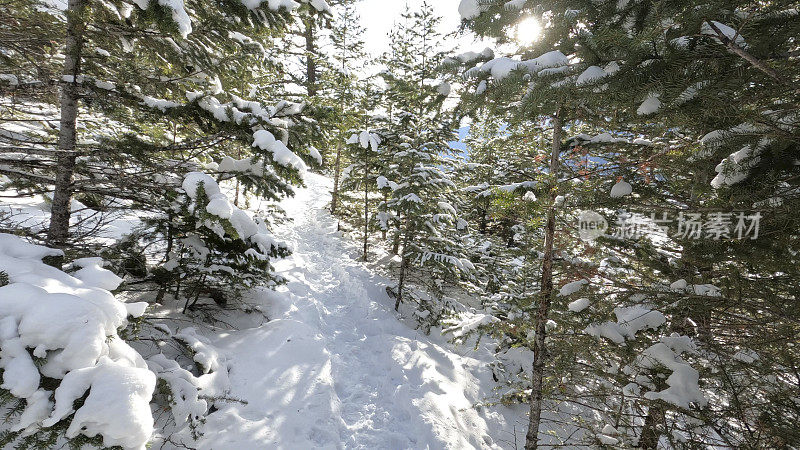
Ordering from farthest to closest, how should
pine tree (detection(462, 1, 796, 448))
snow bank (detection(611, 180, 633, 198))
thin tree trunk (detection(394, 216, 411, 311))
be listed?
1. thin tree trunk (detection(394, 216, 411, 311))
2. snow bank (detection(611, 180, 633, 198))
3. pine tree (detection(462, 1, 796, 448))

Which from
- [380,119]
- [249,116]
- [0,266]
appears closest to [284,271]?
[380,119]

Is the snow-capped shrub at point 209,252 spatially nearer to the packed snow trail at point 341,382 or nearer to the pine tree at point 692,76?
the packed snow trail at point 341,382

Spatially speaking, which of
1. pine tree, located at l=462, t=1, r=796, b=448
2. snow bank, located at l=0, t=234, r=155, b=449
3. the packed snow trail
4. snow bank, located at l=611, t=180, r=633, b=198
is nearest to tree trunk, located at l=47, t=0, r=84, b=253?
snow bank, located at l=0, t=234, r=155, b=449

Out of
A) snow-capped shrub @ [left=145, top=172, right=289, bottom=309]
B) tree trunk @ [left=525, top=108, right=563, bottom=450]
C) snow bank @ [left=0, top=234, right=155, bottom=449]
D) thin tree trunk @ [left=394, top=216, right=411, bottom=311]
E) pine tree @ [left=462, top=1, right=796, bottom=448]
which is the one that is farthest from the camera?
thin tree trunk @ [left=394, top=216, right=411, bottom=311]

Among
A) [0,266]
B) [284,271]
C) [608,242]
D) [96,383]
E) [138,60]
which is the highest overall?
[138,60]

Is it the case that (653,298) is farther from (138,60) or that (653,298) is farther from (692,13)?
(138,60)

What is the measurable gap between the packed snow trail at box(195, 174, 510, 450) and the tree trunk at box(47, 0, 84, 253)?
318 centimetres

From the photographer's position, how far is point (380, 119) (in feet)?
39.1

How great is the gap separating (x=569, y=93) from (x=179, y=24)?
4290 mm

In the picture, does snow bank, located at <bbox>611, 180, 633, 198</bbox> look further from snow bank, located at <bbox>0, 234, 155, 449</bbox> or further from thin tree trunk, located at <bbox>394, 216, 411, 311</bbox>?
thin tree trunk, located at <bbox>394, 216, 411, 311</bbox>

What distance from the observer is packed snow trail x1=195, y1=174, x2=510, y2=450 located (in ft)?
16.8

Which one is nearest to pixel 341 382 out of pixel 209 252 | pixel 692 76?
pixel 209 252

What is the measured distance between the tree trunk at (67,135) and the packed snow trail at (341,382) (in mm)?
3184

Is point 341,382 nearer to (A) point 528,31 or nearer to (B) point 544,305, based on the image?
(B) point 544,305
